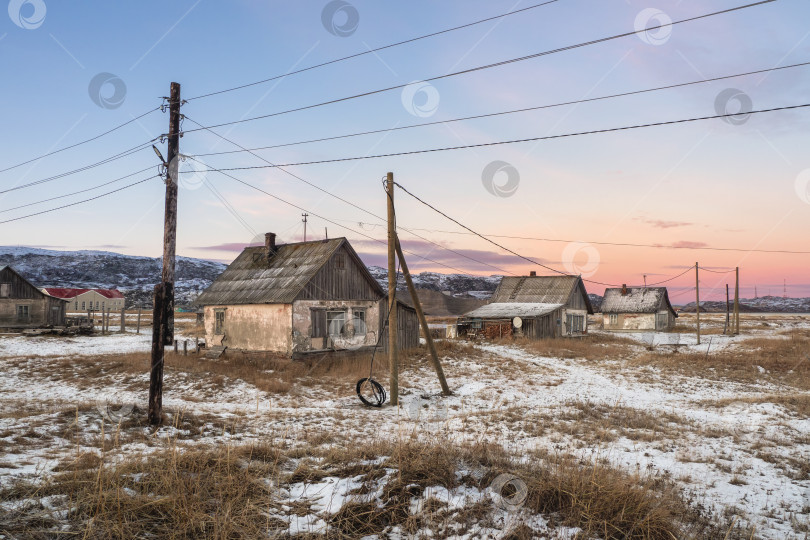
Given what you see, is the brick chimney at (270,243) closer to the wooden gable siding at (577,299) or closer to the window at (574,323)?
the wooden gable siding at (577,299)

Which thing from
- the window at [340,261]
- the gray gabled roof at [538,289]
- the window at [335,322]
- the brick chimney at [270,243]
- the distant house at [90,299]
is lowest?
the distant house at [90,299]

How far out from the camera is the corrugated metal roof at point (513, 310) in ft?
122

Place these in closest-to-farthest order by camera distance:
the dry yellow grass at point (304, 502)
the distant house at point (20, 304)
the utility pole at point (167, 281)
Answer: the dry yellow grass at point (304, 502), the utility pole at point (167, 281), the distant house at point (20, 304)

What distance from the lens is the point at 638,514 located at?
539 cm

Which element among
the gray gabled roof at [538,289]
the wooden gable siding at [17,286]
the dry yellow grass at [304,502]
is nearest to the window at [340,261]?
the dry yellow grass at [304,502]

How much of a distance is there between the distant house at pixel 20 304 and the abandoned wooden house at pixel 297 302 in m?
24.4

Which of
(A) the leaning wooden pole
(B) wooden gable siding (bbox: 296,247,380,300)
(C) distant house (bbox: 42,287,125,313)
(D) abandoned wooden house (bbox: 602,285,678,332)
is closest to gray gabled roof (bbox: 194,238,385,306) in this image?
Answer: (B) wooden gable siding (bbox: 296,247,380,300)

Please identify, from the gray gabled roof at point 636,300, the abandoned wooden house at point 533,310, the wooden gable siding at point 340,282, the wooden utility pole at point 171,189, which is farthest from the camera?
the gray gabled roof at point 636,300

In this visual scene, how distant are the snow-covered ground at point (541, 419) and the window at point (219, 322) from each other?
5499mm

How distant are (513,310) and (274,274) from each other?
21.7 m

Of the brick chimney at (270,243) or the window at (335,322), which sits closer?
the window at (335,322)

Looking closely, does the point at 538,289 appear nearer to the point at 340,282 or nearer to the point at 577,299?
the point at 577,299

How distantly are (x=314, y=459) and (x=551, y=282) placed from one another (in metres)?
37.5

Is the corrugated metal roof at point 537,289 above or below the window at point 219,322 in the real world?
above
